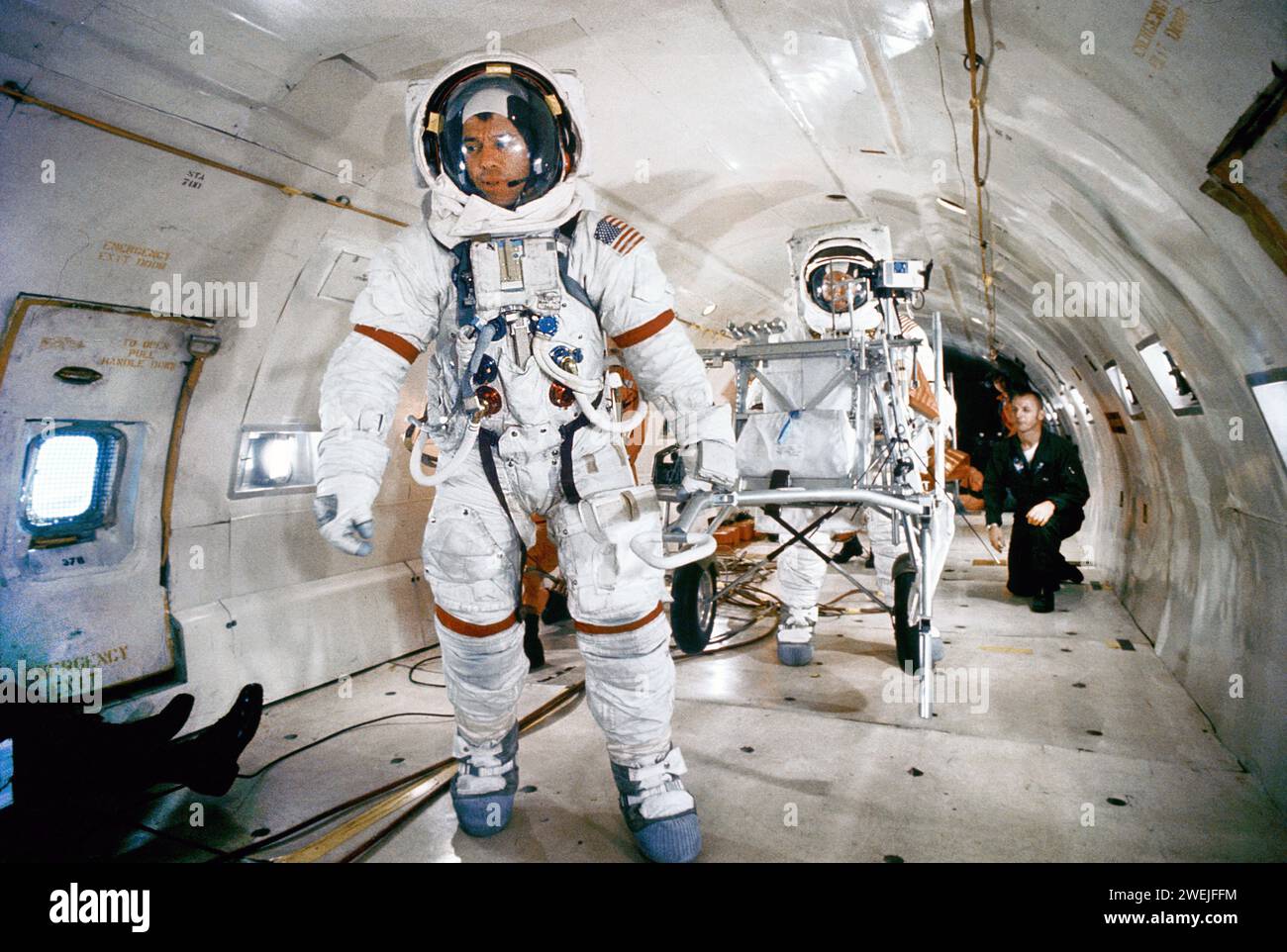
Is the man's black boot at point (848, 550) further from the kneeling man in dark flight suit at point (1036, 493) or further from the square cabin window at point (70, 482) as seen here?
the square cabin window at point (70, 482)

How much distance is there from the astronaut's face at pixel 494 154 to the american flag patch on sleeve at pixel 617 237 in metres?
0.34

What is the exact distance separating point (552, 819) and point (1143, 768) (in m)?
2.44

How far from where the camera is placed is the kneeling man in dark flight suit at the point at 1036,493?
5.45m

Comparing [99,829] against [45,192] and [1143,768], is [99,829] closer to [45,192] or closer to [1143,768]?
[45,192]

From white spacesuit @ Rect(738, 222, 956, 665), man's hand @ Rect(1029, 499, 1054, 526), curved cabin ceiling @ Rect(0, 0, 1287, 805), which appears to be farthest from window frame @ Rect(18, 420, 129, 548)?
man's hand @ Rect(1029, 499, 1054, 526)

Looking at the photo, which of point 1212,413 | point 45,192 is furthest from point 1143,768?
point 45,192

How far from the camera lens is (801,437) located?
3906 mm

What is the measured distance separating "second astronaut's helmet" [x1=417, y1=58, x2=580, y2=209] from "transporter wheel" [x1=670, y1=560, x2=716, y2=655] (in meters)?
2.42

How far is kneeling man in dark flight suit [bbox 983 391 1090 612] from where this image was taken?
5.45 m

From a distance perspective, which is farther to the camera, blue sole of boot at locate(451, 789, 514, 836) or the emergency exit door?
the emergency exit door
